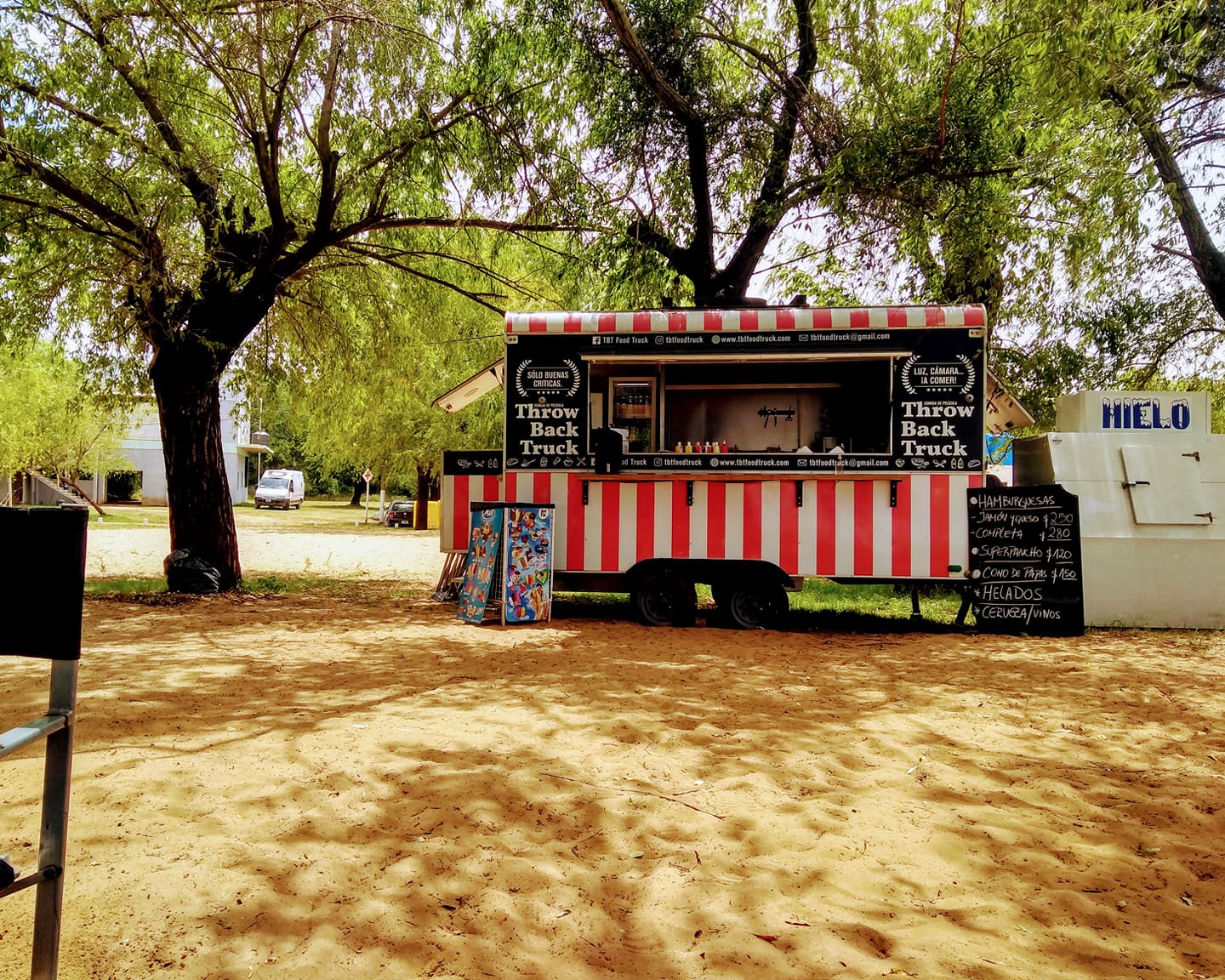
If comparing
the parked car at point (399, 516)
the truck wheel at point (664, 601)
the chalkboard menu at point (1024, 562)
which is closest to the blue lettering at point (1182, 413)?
the chalkboard menu at point (1024, 562)

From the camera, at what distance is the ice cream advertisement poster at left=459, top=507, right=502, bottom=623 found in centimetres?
809

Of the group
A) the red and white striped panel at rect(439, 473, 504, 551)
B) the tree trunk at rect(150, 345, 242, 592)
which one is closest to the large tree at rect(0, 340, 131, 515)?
the tree trunk at rect(150, 345, 242, 592)

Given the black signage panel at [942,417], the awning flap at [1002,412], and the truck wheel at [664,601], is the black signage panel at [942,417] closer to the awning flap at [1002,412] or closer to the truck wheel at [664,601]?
the awning flap at [1002,412]

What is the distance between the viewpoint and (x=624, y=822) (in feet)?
10.5

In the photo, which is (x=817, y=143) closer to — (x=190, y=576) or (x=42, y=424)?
(x=190, y=576)

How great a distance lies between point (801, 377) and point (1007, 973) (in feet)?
27.0

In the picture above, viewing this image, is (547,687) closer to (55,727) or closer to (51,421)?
(55,727)

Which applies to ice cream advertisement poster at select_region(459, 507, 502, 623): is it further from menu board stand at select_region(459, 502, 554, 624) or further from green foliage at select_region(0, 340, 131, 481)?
green foliage at select_region(0, 340, 131, 481)

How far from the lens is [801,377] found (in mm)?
9914

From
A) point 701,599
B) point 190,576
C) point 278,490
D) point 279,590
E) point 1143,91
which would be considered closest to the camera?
point 1143,91

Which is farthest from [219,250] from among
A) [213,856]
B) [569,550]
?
[213,856]

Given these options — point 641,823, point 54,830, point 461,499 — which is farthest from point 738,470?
point 54,830

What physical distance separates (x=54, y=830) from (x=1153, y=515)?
9395 millimetres

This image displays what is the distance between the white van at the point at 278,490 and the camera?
3994 centimetres
